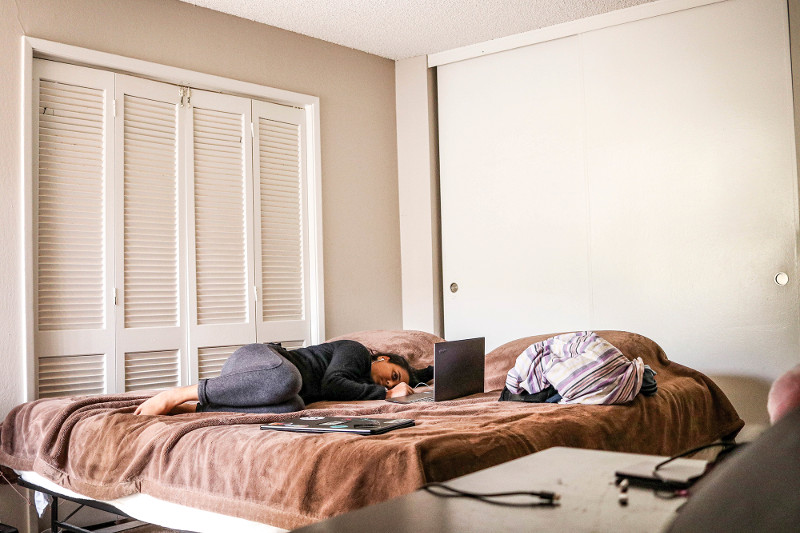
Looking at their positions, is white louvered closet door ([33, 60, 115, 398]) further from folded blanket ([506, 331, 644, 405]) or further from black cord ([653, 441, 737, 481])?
black cord ([653, 441, 737, 481])

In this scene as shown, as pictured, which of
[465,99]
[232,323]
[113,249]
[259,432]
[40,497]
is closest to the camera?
[259,432]

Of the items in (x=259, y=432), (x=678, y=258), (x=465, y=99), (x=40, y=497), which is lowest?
(x=40, y=497)

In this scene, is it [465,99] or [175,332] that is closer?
[175,332]

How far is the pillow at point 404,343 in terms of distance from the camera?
3441 millimetres

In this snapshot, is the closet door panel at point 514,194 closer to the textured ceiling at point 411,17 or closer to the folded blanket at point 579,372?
the textured ceiling at point 411,17

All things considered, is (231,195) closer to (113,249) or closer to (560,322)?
(113,249)

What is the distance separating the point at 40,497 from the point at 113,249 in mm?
1091

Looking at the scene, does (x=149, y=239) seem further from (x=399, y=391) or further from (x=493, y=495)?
(x=493, y=495)

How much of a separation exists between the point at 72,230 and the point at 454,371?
A: 5.73 feet

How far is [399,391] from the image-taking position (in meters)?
2.81

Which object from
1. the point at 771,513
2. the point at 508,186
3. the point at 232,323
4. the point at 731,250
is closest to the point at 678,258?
the point at 731,250

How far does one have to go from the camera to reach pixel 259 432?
1.88 m

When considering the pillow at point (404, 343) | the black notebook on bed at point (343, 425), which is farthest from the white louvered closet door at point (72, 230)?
the black notebook on bed at point (343, 425)

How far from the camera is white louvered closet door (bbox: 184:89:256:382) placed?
3508 millimetres
